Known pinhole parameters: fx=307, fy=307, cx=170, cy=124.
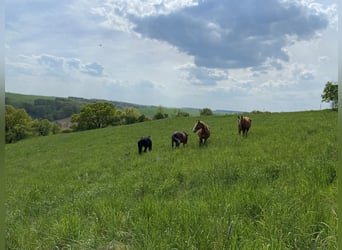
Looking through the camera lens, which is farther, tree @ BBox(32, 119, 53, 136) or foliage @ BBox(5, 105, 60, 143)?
tree @ BBox(32, 119, 53, 136)

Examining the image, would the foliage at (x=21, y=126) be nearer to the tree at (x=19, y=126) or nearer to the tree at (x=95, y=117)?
the tree at (x=19, y=126)

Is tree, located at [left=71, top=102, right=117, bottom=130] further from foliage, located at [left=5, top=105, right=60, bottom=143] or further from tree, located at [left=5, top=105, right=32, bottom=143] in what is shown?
tree, located at [left=5, top=105, right=32, bottom=143]

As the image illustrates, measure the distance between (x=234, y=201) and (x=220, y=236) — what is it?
1396 millimetres

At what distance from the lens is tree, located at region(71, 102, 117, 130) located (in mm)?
81125

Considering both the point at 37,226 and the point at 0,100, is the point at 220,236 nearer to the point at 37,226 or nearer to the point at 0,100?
the point at 0,100

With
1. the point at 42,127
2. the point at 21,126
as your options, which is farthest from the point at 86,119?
the point at 21,126

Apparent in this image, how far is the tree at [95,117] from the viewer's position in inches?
3194

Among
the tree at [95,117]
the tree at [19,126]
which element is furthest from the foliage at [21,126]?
the tree at [95,117]

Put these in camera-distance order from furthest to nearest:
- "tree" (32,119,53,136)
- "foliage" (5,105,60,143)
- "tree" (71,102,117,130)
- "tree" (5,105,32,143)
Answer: "tree" (71,102,117,130) < "tree" (32,119,53,136) < "tree" (5,105,32,143) < "foliage" (5,105,60,143)

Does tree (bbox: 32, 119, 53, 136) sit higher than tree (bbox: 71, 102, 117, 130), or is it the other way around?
tree (bbox: 71, 102, 117, 130)

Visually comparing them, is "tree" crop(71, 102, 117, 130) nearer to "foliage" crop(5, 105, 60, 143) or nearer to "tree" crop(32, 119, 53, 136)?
"tree" crop(32, 119, 53, 136)

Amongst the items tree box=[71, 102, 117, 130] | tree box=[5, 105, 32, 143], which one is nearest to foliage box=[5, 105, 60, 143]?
tree box=[5, 105, 32, 143]

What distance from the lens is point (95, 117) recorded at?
8212cm

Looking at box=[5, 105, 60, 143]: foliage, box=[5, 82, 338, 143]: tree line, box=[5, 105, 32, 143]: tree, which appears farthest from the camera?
box=[5, 82, 338, 143]: tree line
